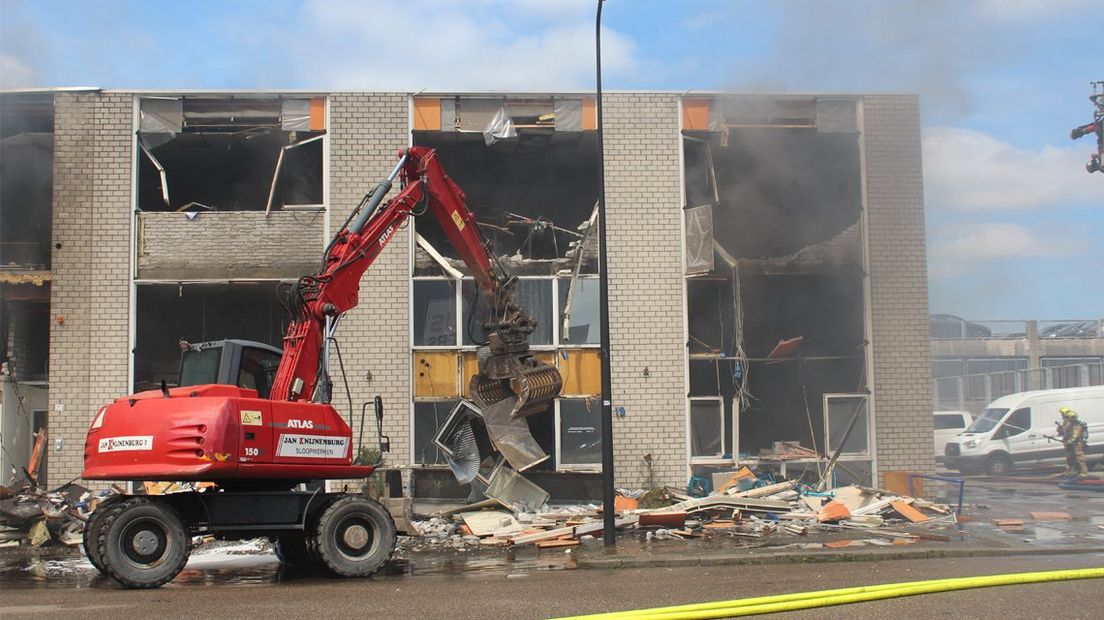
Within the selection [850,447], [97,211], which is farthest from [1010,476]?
[97,211]

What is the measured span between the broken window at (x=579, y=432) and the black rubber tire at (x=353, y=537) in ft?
23.4

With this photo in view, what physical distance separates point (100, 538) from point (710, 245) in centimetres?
1195

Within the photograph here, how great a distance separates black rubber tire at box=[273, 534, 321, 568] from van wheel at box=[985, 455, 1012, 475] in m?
20.9

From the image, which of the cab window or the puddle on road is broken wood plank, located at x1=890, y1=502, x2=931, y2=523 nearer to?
the puddle on road

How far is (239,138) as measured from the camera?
18.9 m

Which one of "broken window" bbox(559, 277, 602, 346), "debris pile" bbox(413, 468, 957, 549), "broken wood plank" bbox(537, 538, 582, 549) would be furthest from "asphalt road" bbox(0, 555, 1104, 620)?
"broken window" bbox(559, 277, 602, 346)

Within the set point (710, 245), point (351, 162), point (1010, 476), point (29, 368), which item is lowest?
point (1010, 476)

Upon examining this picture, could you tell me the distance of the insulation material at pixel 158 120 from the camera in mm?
18625

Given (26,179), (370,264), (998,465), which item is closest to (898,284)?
(370,264)

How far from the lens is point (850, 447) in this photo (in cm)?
1902

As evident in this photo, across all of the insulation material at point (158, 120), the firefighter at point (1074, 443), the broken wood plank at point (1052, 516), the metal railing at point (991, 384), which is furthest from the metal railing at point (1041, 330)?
the insulation material at point (158, 120)

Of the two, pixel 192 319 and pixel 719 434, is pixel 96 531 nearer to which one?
pixel 192 319

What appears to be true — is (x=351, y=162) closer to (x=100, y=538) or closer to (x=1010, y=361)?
(x=100, y=538)

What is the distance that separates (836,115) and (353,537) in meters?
12.8
